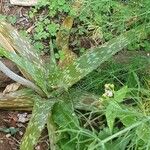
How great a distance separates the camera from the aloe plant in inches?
83.7

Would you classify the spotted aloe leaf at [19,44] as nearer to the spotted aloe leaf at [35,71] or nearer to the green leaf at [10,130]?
the spotted aloe leaf at [35,71]

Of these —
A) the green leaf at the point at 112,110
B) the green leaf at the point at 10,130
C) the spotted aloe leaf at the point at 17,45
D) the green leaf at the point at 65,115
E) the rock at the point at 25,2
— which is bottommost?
the green leaf at the point at 10,130

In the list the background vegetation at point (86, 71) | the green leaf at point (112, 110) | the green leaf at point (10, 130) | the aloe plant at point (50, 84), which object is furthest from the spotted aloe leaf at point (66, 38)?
the green leaf at point (112, 110)

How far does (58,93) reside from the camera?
2.24 m

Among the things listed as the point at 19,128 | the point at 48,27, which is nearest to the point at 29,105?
the point at 19,128

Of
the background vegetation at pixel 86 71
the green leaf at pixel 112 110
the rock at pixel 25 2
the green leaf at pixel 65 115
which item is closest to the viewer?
the green leaf at pixel 112 110

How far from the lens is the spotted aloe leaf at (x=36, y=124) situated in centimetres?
208

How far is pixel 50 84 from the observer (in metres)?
2.24

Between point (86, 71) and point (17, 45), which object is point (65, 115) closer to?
point (86, 71)

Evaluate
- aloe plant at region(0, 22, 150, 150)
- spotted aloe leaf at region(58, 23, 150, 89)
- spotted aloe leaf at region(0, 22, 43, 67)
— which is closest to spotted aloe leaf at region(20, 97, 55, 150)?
aloe plant at region(0, 22, 150, 150)

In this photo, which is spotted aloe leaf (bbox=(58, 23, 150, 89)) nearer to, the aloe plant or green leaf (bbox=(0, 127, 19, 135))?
the aloe plant

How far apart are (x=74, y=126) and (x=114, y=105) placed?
395 mm

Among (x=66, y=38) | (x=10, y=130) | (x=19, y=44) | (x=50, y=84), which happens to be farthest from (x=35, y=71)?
(x=66, y=38)

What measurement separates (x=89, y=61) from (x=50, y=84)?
0.22 metres
